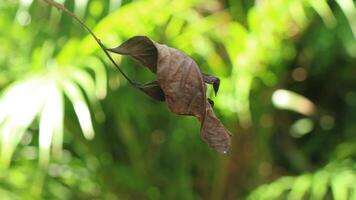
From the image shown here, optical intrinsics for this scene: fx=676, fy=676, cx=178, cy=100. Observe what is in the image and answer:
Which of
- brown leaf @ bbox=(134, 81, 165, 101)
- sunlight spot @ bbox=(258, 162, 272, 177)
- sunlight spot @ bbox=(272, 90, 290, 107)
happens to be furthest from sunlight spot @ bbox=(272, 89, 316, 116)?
brown leaf @ bbox=(134, 81, 165, 101)

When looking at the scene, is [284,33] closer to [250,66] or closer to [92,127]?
[250,66]

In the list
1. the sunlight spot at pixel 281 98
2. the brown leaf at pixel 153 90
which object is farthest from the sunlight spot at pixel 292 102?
the brown leaf at pixel 153 90

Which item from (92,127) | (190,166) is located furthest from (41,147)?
(190,166)

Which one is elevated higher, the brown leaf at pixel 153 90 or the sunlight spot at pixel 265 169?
the brown leaf at pixel 153 90

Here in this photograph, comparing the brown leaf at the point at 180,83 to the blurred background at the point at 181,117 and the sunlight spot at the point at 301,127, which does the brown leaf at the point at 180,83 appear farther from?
the sunlight spot at the point at 301,127

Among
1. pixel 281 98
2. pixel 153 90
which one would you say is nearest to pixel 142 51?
pixel 153 90

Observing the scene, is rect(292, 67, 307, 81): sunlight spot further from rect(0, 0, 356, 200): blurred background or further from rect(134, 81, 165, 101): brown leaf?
rect(134, 81, 165, 101): brown leaf
